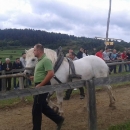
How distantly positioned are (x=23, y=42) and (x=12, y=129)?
35.7 m

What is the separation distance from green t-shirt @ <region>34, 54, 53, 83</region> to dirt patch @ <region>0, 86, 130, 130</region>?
1.42m

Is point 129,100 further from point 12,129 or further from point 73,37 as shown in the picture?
point 73,37

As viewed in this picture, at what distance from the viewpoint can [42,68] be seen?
5102 mm

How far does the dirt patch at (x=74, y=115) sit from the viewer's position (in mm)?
6042

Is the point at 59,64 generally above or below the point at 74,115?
above

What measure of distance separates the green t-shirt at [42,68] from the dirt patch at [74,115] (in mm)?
1421

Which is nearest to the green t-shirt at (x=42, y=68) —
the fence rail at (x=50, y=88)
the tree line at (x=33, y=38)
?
the fence rail at (x=50, y=88)

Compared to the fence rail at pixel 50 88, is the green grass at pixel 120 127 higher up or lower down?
lower down

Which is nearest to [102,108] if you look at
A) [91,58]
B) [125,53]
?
[91,58]

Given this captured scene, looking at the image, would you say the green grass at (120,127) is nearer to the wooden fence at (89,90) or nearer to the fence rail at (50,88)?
the wooden fence at (89,90)

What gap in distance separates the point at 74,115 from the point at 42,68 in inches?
93.5

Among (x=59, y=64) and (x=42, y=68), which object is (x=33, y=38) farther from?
(x=42, y=68)

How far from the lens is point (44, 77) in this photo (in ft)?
16.8

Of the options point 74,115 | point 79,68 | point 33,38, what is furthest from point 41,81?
point 33,38
